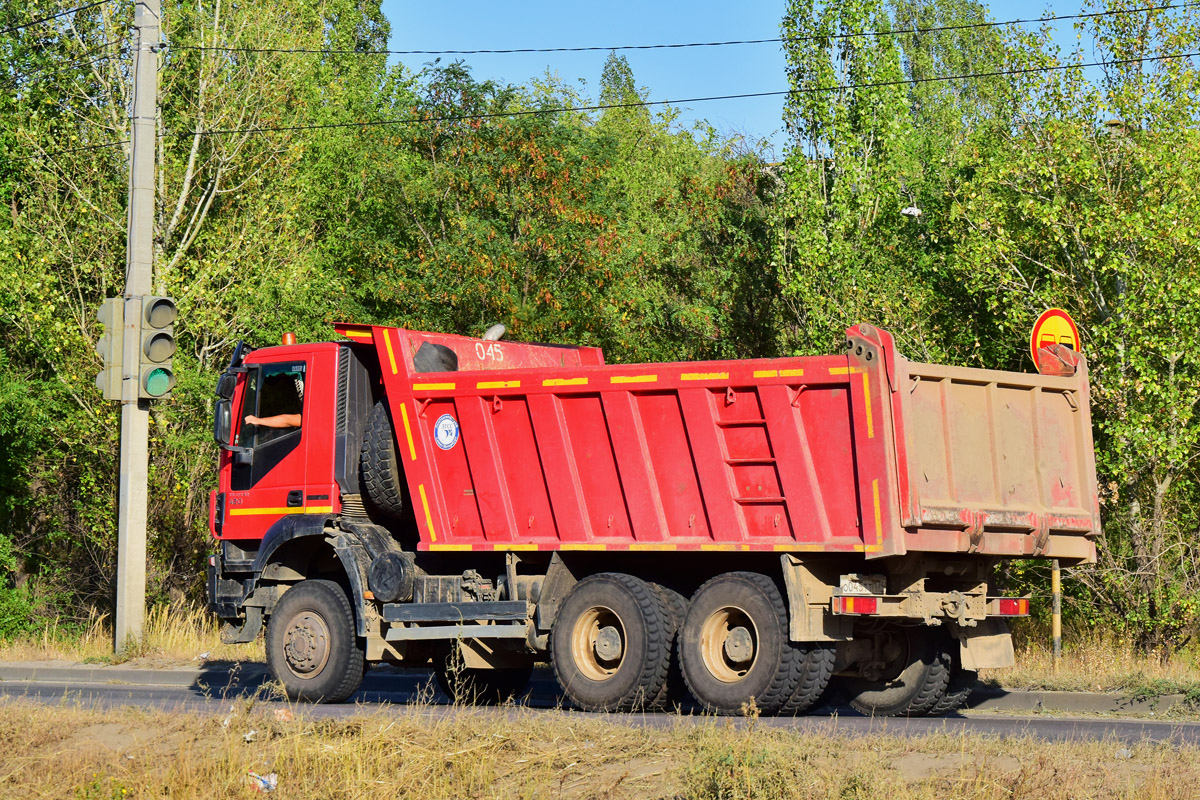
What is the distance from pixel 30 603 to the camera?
2181 centimetres

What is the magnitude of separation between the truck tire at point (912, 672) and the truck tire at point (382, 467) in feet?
13.6

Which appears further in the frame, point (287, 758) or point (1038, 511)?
point (1038, 511)

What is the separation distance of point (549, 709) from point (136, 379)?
6.91 m

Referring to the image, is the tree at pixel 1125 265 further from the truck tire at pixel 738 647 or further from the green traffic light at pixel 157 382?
the green traffic light at pixel 157 382

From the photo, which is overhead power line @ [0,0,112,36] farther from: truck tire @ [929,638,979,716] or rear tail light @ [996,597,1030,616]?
rear tail light @ [996,597,1030,616]

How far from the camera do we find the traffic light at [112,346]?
15.2 meters

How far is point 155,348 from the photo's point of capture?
1538cm

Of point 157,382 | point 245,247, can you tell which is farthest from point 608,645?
point 245,247

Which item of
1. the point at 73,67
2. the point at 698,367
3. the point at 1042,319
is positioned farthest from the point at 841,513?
the point at 73,67

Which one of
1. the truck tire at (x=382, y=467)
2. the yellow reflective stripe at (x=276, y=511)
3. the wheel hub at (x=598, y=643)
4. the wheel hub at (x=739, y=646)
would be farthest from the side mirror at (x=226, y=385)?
the wheel hub at (x=739, y=646)

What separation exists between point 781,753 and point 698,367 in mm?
3763

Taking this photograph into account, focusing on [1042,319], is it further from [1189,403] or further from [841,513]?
[841,513]

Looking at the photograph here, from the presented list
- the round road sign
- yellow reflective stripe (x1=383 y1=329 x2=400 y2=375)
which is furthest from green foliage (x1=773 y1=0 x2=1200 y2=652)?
yellow reflective stripe (x1=383 y1=329 x2=400 y2=375)

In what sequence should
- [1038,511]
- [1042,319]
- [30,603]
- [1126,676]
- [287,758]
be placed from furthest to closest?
1. [30,603]
2. [1042,319]
3. [1126,676]
4. [1038,511]
5. [287,758]
